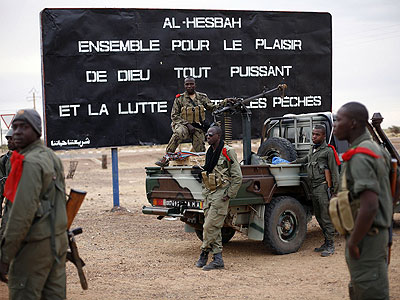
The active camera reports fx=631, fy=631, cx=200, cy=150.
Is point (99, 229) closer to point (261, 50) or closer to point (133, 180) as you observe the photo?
point (261, 50)

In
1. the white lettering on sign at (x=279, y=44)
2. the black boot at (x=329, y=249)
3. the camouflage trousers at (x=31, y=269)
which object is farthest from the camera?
the white lettering on sign at (x=279, y=44)

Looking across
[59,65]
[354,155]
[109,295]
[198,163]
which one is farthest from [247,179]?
[59,65]

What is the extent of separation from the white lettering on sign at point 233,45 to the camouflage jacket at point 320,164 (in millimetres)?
6406

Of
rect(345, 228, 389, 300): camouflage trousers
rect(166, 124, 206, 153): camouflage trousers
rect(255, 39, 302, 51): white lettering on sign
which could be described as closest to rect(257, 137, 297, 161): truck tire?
rect(166, 124, 206, 153): camouflage trousers

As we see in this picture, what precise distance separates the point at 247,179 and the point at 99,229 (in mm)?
4770

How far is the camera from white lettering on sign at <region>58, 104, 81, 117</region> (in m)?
13.9

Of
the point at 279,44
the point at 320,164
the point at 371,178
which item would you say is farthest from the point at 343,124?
the point at 279,44

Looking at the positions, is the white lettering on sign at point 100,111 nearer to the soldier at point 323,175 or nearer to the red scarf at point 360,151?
the soldier at point 323,175

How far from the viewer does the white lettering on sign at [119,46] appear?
14.1 m

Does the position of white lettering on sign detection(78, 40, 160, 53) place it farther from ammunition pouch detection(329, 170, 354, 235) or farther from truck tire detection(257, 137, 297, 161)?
ammunition pouch detection(329, 170, 354, 235)

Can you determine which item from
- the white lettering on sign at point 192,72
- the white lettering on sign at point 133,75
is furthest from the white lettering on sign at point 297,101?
the white lettering on sign at point 133,75

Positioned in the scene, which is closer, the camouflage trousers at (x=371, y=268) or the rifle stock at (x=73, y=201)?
the camouflage trousers at (x=371, y=268)

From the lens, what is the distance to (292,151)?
10125 mm

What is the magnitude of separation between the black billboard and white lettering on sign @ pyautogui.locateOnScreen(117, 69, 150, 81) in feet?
0.07
